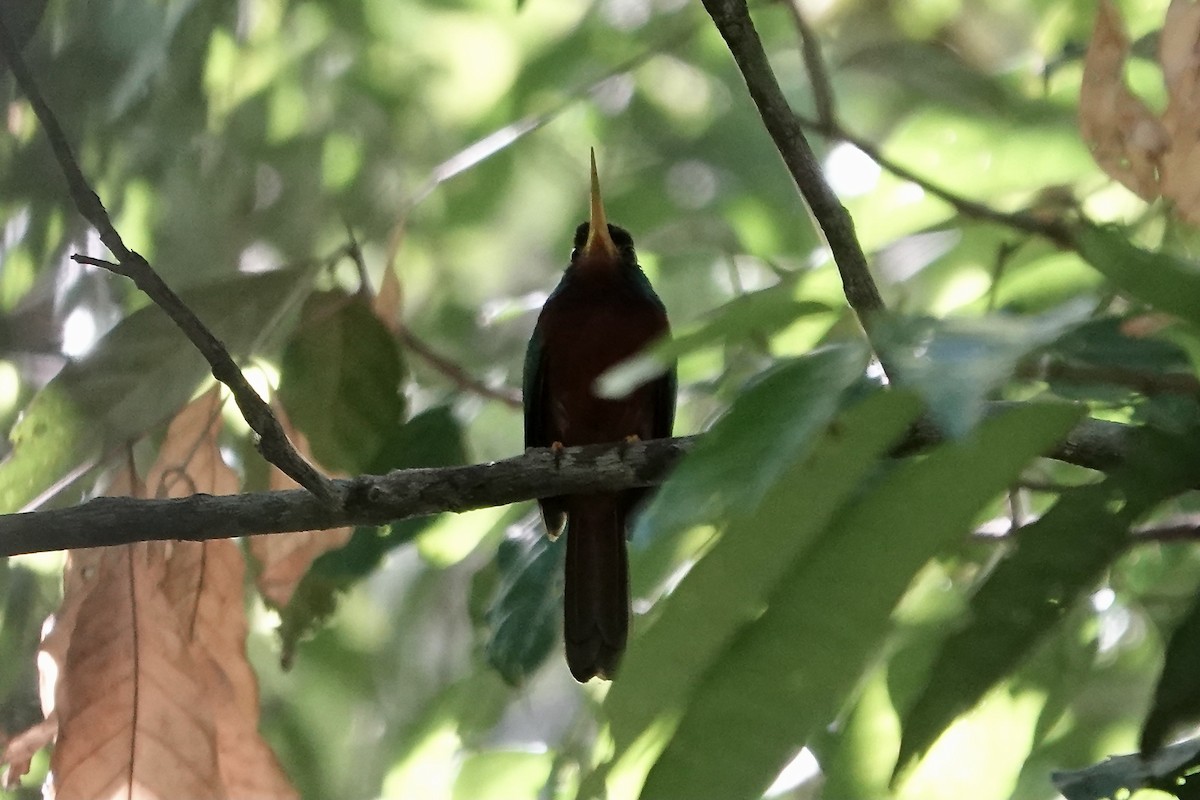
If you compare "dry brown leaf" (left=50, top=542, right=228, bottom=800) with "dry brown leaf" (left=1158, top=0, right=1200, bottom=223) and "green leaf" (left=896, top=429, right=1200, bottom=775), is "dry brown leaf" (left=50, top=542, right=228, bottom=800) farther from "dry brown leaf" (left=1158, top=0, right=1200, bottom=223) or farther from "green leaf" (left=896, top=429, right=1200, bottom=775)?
"dry brown leaf" (left=1158, top=0, right=1200, bottom=223)

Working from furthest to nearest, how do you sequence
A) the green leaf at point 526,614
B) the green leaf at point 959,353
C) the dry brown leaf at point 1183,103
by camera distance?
the green leaf at point 526,614, the dry brown leaf at point 1183,103, the green leaf at point 959,353

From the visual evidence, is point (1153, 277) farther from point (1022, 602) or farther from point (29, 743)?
point (29, 743)

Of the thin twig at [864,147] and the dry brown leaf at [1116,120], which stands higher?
the thin twig at [864,147]

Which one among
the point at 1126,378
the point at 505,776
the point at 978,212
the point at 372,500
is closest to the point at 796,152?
the point at 978,212

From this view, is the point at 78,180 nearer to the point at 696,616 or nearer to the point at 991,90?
the point at 696,616

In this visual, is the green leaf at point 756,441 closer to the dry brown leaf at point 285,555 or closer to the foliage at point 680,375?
the foliage at point 680,375

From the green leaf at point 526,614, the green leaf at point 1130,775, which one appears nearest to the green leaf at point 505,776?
the green leaf at point 526,614

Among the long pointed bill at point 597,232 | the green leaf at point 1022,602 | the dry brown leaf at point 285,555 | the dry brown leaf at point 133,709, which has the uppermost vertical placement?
the long pointed bill at point 597,232
